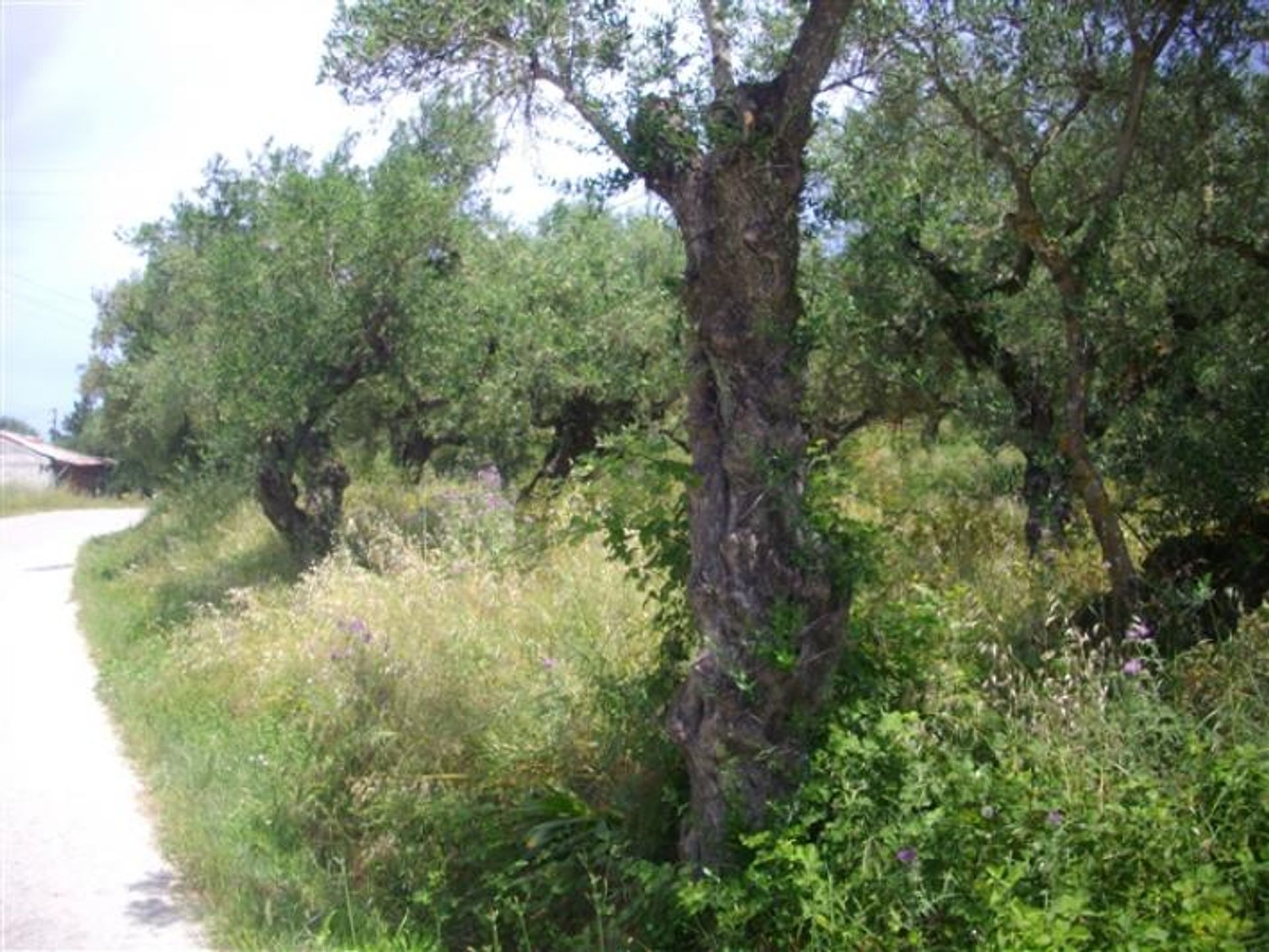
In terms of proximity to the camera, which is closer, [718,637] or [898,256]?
[718,637]

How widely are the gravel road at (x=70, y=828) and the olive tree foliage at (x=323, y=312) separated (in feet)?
10.8

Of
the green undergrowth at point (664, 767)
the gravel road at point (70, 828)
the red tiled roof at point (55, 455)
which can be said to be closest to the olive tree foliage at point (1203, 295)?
the green undergrowth at point (664, 767)

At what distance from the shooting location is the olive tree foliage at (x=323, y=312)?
13156 mm

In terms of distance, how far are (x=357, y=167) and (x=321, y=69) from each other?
26.1ft

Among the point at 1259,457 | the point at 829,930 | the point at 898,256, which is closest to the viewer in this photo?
the point at 829,930

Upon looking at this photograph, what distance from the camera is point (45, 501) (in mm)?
48531

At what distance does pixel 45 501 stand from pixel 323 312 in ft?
136

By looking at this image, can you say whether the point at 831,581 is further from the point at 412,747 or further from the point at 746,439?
the point at 412,747

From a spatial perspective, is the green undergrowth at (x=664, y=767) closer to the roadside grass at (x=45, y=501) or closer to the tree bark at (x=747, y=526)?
the tree bark at (x=747, y=526)

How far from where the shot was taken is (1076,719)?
4734 mm

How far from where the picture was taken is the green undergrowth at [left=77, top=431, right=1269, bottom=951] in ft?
13.2

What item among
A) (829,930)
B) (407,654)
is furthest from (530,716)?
(829,930)

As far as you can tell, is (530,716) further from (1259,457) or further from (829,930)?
(1259,457)

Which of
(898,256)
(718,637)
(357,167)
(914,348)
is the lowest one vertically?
(718,637)
